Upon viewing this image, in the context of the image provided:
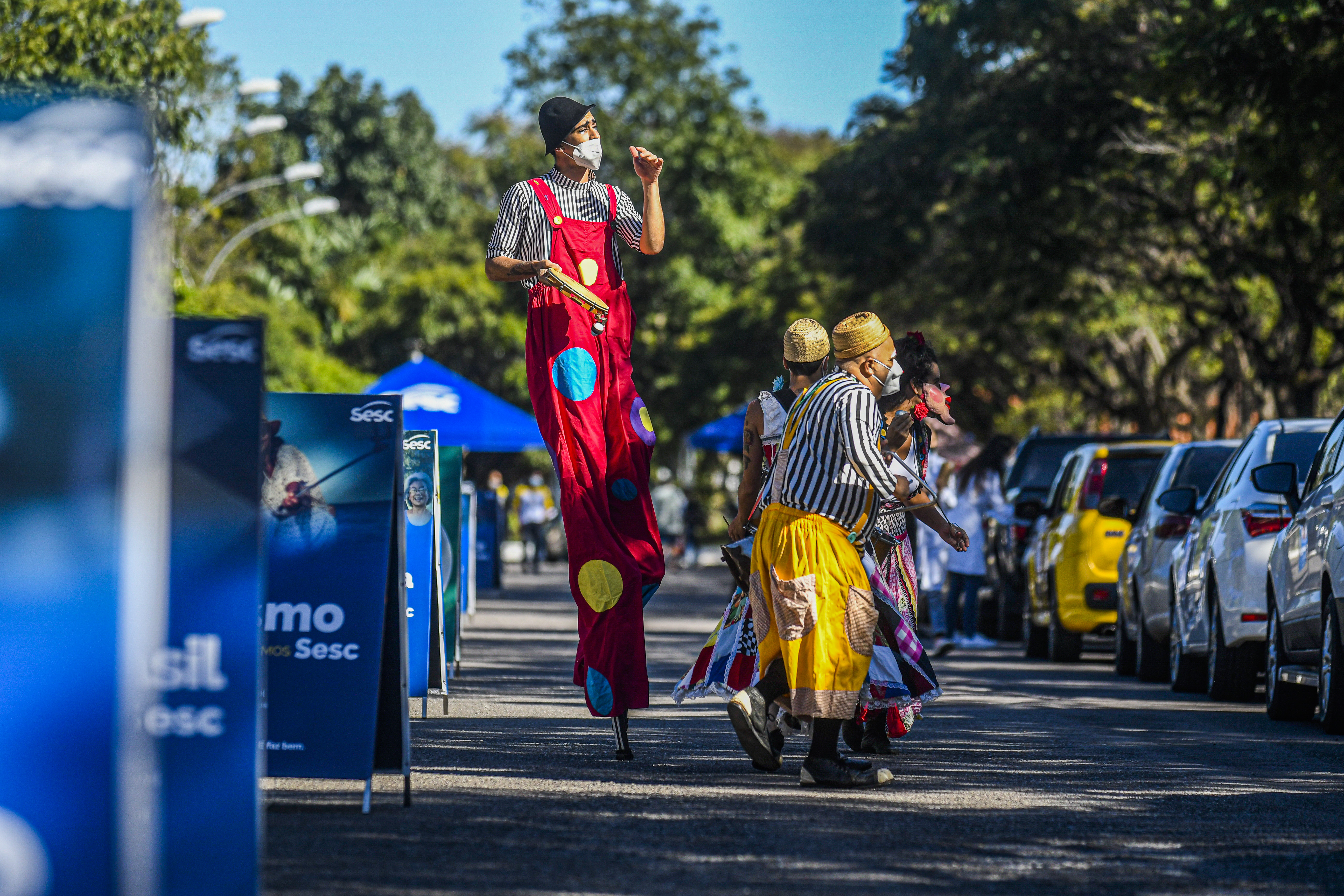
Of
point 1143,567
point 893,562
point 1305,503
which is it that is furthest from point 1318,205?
point 893,562

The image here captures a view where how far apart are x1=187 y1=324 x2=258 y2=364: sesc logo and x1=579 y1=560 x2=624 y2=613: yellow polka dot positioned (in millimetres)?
3445

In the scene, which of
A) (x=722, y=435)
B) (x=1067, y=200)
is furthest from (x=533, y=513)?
(x=1067, y=200)

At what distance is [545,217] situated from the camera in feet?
26.6

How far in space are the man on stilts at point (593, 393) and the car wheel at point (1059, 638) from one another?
8.24 metres

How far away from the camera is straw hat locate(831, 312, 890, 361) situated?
756 centimetres

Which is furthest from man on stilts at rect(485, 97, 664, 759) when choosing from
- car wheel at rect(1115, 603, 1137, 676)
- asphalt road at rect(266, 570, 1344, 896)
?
car wheel at rect(1115, 603, 1137, 676)

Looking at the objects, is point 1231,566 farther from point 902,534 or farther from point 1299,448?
point 902,534

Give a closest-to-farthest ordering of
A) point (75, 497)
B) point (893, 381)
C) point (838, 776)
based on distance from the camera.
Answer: point (75, 497) < point (838, 776) < point (893, 381)

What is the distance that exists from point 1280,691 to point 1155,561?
130 inches

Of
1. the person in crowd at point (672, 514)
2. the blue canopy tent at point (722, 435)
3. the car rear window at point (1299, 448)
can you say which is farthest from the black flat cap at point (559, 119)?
the person in crowd at point (672, 514)

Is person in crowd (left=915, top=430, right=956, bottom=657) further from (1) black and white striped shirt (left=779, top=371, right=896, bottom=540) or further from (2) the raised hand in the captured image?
(1) black and white striped shirt (left=779, top=371, right=896, bottom=540)

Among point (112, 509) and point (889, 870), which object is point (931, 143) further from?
point (112, 509)

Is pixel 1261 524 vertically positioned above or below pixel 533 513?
below

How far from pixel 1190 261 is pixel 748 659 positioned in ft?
87.7
